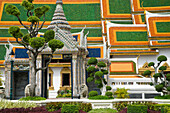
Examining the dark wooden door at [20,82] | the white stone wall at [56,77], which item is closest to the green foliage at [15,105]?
the dark wooden door at [20,82]

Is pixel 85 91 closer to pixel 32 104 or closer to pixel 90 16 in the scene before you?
pixel 32 104

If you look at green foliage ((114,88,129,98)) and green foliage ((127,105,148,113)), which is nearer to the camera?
green foliage ((127,105,148,113))

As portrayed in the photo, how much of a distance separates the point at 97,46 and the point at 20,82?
A: 18.4ft

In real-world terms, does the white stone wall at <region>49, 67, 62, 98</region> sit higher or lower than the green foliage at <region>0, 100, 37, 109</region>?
higher

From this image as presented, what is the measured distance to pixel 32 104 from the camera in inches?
545

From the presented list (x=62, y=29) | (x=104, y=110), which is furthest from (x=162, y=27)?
(x=104, y=110)

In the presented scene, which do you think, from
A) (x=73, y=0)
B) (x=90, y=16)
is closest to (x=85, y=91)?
(x=90, y=16)

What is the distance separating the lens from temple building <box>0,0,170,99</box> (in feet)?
64.1

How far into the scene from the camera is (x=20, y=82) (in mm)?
21156

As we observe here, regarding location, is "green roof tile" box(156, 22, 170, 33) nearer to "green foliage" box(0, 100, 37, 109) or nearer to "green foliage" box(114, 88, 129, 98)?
"green foliage" box(114, 88, 129, 98)

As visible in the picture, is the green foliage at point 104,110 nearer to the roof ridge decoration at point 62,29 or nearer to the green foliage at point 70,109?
the green foliage at point 70,109

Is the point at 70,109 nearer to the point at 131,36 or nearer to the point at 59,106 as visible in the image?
the point at 59,106

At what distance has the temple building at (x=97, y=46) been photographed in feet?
64.1

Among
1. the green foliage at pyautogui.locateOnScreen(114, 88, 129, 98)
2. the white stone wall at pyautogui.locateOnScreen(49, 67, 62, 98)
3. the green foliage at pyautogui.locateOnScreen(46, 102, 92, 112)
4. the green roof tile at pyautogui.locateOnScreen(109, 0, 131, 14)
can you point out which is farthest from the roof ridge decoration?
the green roof tile at pyautogui.locateOnScreen(109, 0, 131, 14)
